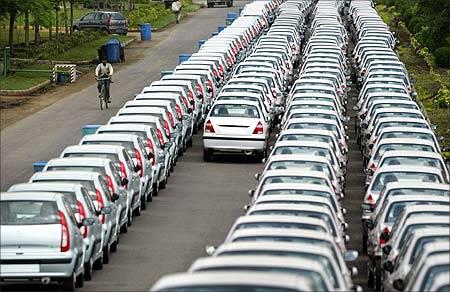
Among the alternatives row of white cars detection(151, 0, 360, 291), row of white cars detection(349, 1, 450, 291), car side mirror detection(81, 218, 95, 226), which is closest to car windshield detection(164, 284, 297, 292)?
row of white cars detection(151, 0, 360, 291)

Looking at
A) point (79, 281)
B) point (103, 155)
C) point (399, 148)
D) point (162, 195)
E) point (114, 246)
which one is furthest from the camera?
point (162, 195)

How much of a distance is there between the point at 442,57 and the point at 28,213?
41366 mm

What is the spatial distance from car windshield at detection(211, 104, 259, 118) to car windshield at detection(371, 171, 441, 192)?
A: 36.1 feet

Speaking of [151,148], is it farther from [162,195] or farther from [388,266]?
[388,266]

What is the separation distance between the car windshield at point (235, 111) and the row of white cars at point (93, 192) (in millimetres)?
871

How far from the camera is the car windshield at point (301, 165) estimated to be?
2780 cm

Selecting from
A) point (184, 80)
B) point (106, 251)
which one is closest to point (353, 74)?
point (184, 80)

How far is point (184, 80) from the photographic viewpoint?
1645 inches

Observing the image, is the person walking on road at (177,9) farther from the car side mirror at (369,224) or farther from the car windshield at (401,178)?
the car side mirror at (369,224)

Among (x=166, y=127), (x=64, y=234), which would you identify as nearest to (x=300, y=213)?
(x=64, y=234)

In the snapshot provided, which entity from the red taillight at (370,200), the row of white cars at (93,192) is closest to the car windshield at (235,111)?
the row of white cars at (93,192)

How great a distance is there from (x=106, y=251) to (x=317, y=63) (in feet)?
83.7

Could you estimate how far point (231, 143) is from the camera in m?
37.0

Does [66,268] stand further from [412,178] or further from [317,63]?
[317,63]
